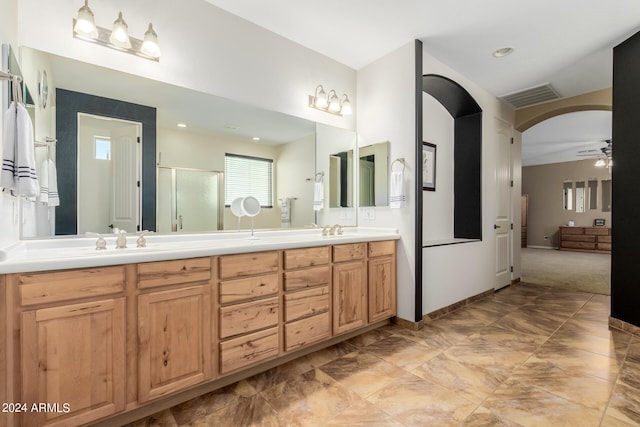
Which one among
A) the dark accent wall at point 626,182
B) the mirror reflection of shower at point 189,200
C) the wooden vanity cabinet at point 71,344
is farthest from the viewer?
the dark accent wall at point 626,182

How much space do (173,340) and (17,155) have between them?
108 centimetres

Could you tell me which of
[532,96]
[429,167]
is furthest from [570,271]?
[429,167]

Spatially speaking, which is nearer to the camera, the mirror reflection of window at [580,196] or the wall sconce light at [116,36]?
the wall sconce light at [116,36]

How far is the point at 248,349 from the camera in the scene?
186cm

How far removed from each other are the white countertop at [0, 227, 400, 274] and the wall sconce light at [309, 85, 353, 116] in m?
1.27

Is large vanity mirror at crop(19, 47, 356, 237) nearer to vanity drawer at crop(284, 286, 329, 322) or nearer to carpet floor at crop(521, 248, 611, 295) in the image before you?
vanity drawer at crop(284, 286, 329, 322)

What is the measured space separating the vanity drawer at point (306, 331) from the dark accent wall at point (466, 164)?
244 centimetres

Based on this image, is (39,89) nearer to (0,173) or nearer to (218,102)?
(0,173)

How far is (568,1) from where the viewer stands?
2.23 metres

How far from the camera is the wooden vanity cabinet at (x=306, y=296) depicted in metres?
2.08

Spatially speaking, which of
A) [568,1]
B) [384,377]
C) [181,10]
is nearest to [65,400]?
[384,377]

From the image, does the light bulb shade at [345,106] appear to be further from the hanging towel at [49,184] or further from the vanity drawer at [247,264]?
the hanging towel at [49,184]

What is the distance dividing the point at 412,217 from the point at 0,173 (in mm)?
2684

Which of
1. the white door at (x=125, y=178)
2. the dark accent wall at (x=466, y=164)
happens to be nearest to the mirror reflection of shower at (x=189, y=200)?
the white door at (x=125, y=178)
